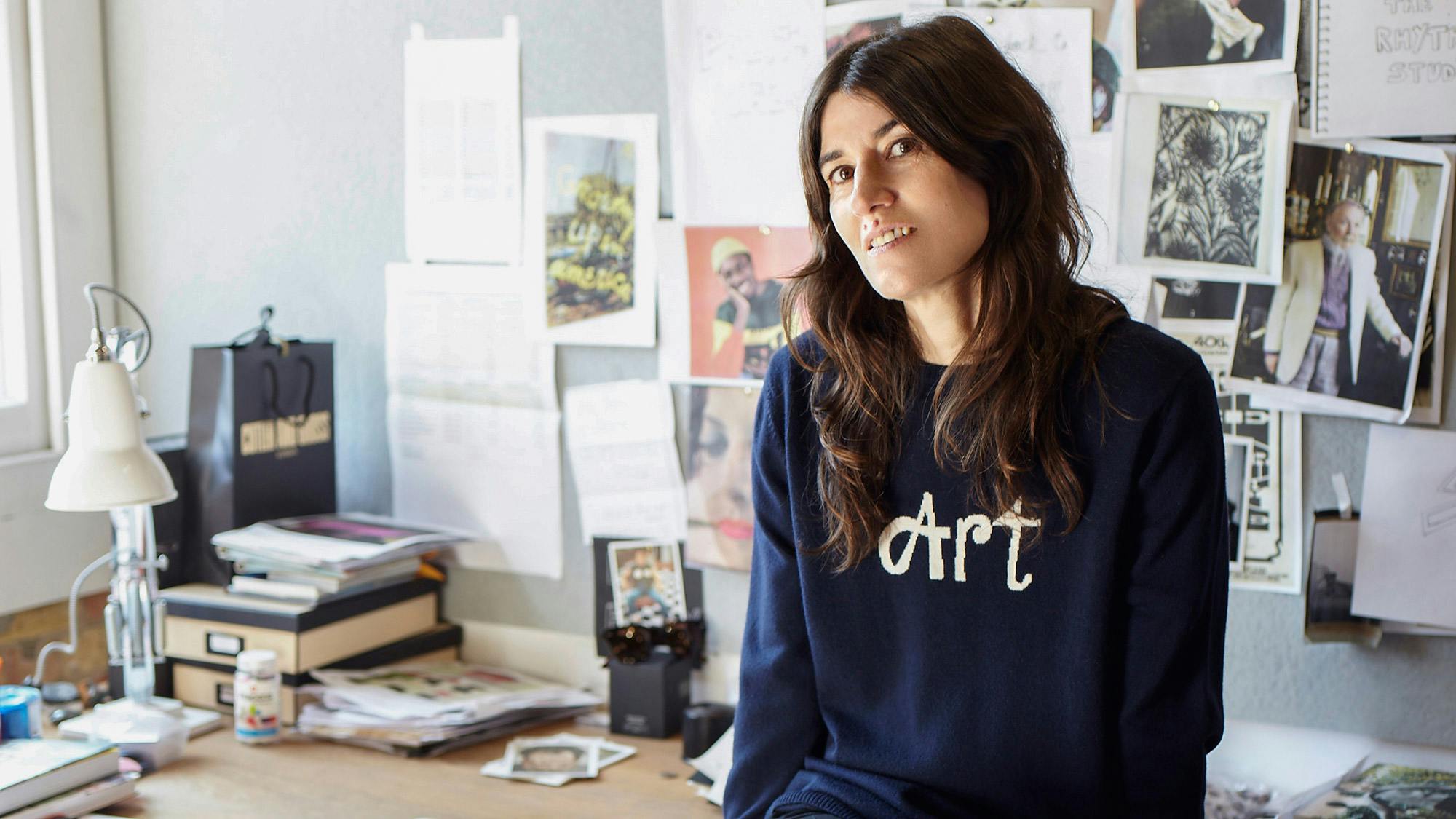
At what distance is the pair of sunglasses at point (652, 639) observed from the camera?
171 centimetres

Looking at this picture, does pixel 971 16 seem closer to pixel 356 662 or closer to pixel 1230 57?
pixel 1230 57

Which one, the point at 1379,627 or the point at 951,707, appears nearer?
the point at 951,707

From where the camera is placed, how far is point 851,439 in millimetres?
1188

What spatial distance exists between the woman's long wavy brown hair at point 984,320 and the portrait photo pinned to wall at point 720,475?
487 mm

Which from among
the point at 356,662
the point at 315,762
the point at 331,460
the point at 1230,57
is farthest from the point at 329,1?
the point at 1230,57

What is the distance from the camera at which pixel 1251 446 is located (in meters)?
1.45

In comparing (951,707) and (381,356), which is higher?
(381,356)

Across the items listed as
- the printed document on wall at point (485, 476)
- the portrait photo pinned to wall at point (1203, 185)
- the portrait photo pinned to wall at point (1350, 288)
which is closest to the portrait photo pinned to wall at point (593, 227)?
the printed document on wall at point (485, 476)

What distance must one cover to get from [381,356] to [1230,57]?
3.92 ft

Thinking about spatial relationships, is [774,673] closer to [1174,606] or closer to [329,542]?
[1174,606]

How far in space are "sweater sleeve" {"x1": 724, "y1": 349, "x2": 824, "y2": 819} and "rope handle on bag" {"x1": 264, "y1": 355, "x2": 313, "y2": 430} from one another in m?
0.86

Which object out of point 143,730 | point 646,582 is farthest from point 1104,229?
point 143,730

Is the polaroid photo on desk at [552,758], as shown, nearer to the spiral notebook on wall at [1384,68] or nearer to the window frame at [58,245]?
the window frame at [58,245]

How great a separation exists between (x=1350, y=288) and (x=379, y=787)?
1.19m
